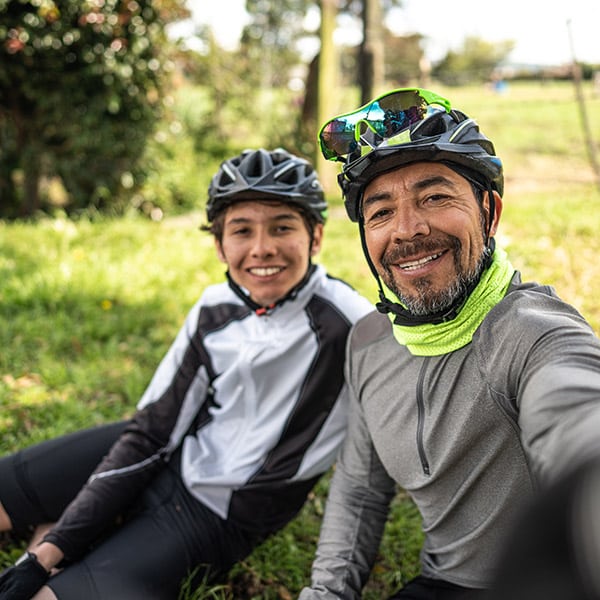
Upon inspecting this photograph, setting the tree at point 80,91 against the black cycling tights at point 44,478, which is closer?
the black cycling tights at point 44,478

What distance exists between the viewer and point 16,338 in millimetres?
5105

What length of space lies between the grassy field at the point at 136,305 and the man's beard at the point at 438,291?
1.53 m

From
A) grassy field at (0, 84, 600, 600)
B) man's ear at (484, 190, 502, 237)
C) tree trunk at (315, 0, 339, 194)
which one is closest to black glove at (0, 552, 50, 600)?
grassy field at (0, 84, 600, 600)

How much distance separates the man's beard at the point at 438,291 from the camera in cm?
196

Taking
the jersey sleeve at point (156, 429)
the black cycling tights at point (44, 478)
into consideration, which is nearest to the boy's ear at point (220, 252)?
the jersey sleeve at point (156, 429)

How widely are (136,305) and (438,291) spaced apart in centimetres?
420

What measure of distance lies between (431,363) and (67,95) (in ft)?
27.0

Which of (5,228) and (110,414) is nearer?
(110,414)

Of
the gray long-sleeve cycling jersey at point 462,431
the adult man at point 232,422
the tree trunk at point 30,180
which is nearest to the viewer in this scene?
the gray long-sleeve cycling jersey at point 462,431

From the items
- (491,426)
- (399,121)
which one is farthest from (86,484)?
(399,121)

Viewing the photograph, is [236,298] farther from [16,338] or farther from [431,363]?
[16,338]

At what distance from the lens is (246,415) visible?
2.77 metres

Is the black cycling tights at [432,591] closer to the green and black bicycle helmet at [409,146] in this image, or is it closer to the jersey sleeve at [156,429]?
the green and black bicycle helmet at [409,146]

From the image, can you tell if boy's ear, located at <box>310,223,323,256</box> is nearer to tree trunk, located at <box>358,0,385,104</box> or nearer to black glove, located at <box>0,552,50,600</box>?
black glove, located at <box>0,552,50,600</box>
